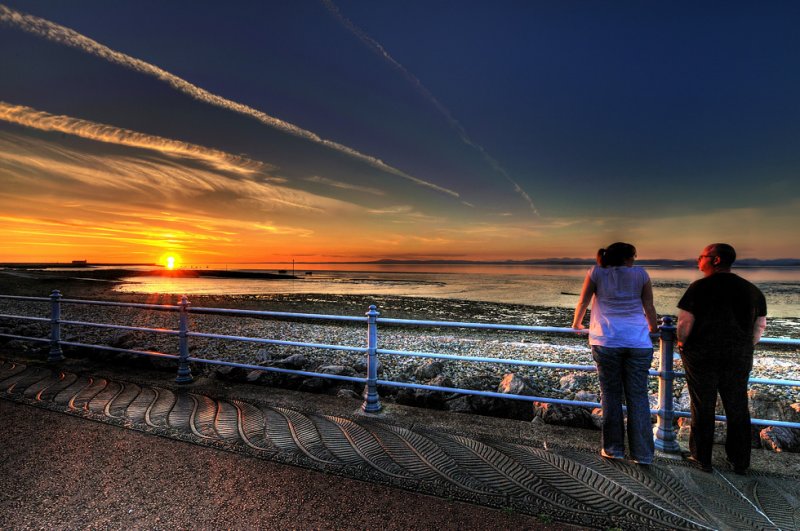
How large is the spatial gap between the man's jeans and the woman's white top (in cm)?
8

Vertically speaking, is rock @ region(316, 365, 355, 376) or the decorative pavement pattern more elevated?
the decorative pavement pattern

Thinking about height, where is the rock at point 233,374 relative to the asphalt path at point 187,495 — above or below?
below

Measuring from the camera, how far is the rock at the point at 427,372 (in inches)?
381

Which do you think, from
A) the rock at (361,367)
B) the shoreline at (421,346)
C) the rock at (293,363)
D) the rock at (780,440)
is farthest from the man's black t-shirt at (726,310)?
the rock at (361,367)

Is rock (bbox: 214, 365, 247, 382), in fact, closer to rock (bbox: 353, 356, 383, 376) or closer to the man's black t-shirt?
rock (bbox: 353, 356, 383, 376)

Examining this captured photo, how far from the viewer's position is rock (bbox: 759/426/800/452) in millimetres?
4266

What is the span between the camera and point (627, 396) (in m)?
3.62

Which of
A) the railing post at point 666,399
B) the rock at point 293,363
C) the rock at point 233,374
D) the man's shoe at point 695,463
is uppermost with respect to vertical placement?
the railing post at point 666,399

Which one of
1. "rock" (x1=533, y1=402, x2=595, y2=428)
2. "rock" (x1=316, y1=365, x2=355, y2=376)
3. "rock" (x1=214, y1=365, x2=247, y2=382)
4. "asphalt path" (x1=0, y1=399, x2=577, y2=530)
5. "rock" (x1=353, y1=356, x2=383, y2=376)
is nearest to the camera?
"asphalt path" (x1=0, y1=399, x2=577, y2=530)

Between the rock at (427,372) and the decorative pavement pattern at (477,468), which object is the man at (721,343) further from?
the rock at (427,372)

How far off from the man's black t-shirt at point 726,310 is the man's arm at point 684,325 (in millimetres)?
51

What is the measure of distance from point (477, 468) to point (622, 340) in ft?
5.53

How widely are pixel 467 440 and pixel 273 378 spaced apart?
424 cm

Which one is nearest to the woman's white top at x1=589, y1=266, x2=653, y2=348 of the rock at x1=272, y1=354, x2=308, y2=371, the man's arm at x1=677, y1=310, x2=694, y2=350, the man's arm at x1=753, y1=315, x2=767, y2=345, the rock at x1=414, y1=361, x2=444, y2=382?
the man's arm at x1=677, y1=310, x2=694, y2=350
